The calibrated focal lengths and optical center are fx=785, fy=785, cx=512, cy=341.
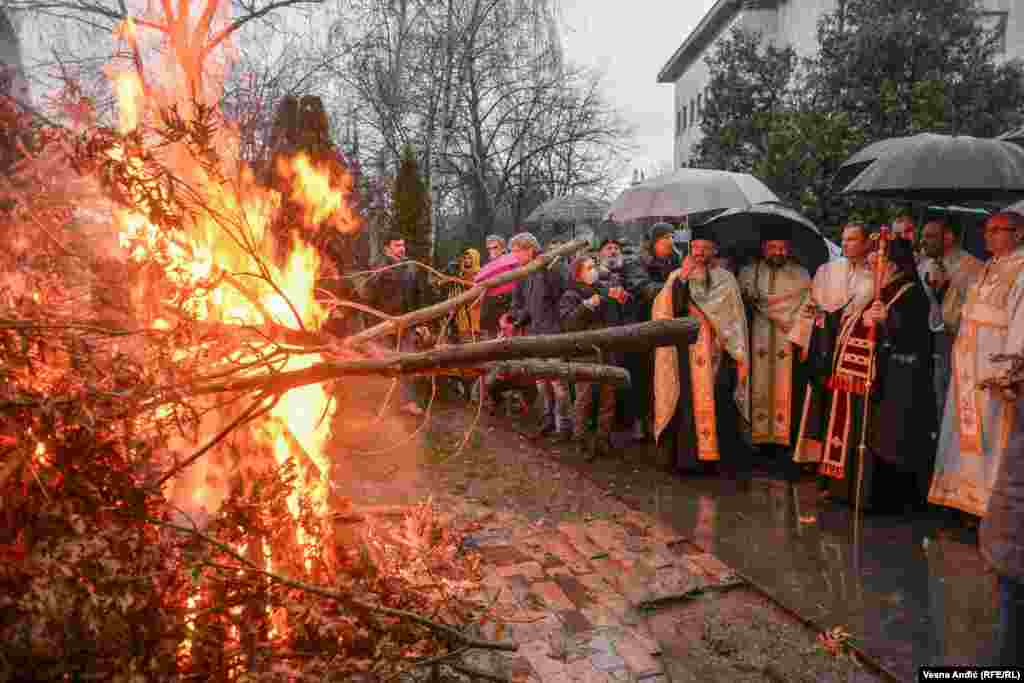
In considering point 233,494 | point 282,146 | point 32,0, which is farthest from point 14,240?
point 32,0

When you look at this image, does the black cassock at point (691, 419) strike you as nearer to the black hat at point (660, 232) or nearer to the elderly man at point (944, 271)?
the black hat at point (660, 232)

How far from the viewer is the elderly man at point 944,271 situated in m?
6.45

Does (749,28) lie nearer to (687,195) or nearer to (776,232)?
(687,195)

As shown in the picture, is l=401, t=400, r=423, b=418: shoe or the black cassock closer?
the black cassock

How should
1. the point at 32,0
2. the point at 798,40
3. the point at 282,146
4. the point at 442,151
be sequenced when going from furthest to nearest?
the point at 798,40, the point at 442,151, the point at 32,0, the point at 282,146

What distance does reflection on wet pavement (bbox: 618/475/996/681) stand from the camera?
4.05 meters

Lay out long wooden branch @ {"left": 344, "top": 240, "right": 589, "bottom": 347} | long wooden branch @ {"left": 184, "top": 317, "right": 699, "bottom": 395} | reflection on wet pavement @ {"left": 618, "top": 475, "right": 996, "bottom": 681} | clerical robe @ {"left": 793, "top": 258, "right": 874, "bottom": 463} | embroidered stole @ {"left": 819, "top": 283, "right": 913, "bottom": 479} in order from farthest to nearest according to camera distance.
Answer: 1. clerical robe @ {"left": 793, "top": 258, "right": 874, "bottom": 463}
2. embroidered stole @ {"left": 819, "top": 283, "right": 913, "bottom": 479}
3. reflection on wet pavement @ {"left": 618, "top": 475, "right": 996, "bottom": 681}
4. long wooden branch @ {"left": 344, "top": 240, "right": 589, "bottom": 347}
5. long wooden branch @ {"left": 184, "top": 317, "right": 699, "bottom": 395}

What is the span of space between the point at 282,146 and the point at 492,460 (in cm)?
624

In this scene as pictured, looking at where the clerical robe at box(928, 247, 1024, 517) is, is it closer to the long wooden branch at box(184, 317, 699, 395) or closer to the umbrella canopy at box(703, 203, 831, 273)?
the umbrella canopy at box(703, 203, 831, 273)

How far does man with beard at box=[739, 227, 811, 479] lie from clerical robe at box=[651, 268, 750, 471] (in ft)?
1.01

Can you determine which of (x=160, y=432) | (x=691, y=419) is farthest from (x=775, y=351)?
(x=160, y=432)

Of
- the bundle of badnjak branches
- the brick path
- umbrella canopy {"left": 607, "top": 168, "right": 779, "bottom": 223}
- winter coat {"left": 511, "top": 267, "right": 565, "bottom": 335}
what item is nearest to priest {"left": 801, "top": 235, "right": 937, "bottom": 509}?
the brick path

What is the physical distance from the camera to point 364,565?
3.93m

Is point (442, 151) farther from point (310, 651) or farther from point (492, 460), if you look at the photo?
point (310, 651)
